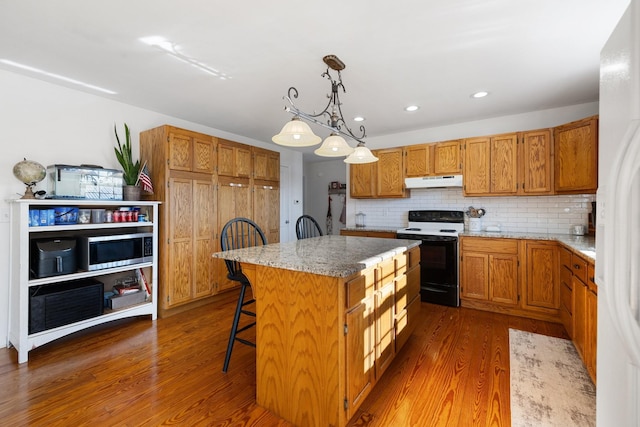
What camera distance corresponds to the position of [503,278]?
3.28 metres

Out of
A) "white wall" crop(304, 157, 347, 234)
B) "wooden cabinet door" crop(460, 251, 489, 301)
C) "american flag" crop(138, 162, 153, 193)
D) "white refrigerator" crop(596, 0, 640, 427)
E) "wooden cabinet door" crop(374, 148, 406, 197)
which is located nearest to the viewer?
A: "white refrigerator" crop(596, 0, 640, 427)

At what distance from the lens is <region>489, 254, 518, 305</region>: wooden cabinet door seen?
3.22 m

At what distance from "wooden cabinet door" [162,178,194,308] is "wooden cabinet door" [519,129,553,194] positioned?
395cm

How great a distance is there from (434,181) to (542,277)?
1.62m

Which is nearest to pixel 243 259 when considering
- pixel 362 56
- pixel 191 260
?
pixel 362 56

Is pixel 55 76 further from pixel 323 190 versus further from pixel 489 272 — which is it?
pixel 323 190

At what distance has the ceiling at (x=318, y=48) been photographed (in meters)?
1.74

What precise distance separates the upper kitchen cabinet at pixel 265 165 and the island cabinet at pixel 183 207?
719 millimetres

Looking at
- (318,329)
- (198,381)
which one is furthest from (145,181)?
(318,329)

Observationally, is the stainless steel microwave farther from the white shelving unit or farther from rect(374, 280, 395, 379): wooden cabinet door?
rect(374, 280, 395, 379): wooden cabinet door

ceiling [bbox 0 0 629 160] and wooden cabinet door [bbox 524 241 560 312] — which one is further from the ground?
A: ceiling [bbox 0 0 629 160]

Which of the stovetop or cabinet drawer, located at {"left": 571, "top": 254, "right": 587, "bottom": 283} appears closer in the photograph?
cabinet drawer, located at {"left": 571, "top": 254, "right": 587, "bottom": 283}

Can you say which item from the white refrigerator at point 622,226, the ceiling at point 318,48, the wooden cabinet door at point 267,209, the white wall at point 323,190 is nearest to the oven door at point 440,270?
the ceiling at point 318,48

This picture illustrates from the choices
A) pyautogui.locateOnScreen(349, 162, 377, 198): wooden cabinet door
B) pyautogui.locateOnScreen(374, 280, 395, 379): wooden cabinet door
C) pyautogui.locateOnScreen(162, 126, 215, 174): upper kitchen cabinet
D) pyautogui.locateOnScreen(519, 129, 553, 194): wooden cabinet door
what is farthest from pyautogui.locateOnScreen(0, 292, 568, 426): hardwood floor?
pyautogui.locateOnScreen(349, 162, 377, 198): wooden cabinet door
